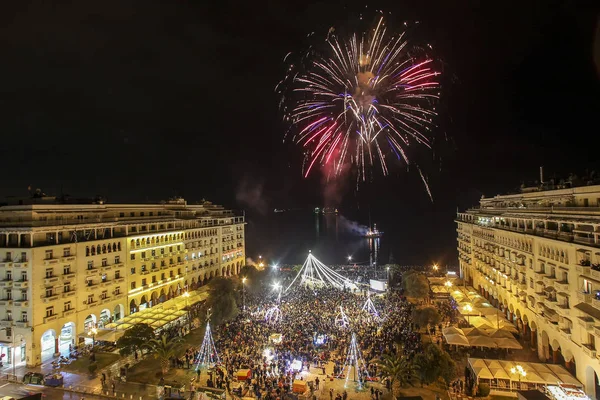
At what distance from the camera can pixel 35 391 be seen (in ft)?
72.4

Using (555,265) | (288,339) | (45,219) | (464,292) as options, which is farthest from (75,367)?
(464,292)

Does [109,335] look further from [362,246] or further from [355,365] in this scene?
[362,246]

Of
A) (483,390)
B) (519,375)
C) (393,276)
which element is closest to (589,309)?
(519,375)

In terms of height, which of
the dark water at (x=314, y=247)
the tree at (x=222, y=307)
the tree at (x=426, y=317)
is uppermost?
the tree at (x=222, y=307)

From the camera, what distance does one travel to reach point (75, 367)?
25.2m

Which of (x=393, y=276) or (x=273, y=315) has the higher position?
(x=393, y=276)

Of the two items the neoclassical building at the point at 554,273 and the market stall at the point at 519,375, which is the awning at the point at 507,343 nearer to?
the neoclassical building at the point at 554,273

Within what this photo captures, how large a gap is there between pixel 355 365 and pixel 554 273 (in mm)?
15686

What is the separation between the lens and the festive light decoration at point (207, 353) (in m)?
26.1

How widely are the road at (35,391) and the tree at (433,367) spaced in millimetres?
18680

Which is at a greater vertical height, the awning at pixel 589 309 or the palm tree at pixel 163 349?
the awning at pixel 589 309

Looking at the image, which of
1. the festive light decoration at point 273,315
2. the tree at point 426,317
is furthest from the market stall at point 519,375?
the festive light decoration at point 273,315

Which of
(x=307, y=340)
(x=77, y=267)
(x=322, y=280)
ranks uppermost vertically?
(x=77, y=267)

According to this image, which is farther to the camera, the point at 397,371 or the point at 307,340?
the point at 307,340
